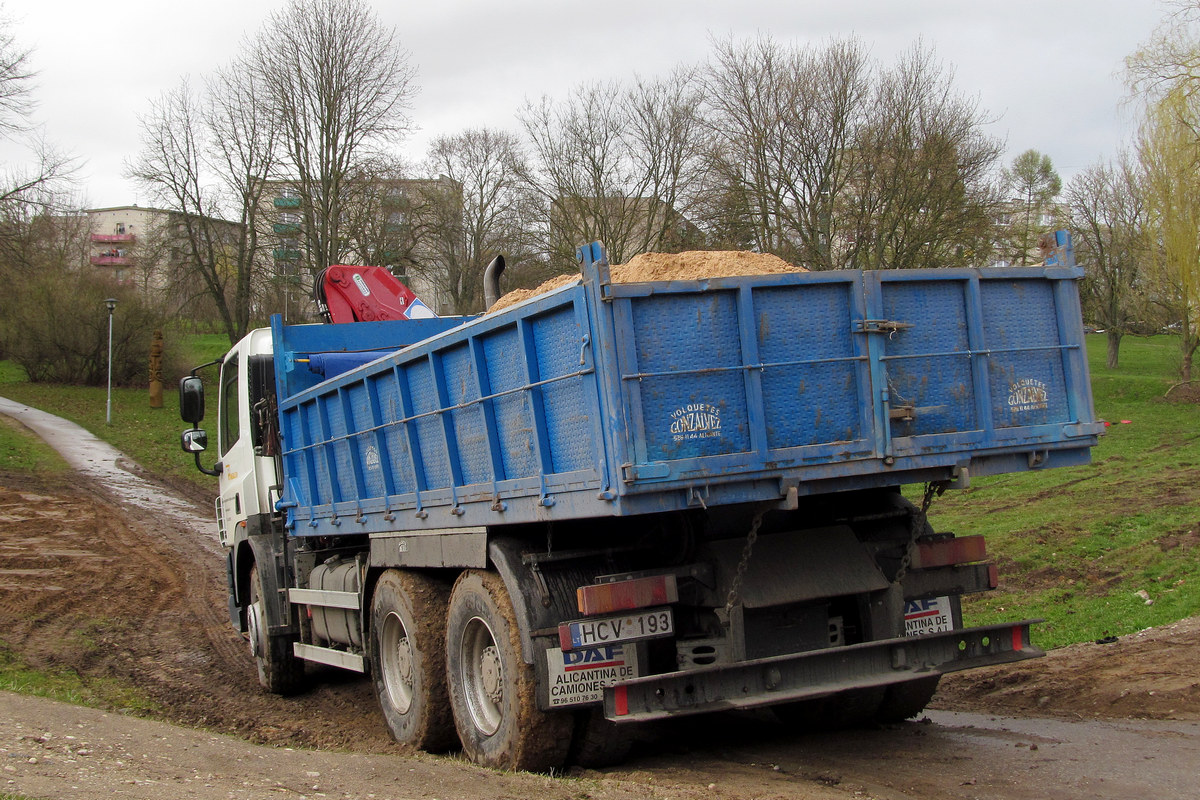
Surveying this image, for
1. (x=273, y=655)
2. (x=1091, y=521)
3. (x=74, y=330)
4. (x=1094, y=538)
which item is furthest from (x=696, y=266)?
(x=74, y=330)

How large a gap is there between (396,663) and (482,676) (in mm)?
1326

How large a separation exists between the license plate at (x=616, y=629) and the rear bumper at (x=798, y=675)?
28cm

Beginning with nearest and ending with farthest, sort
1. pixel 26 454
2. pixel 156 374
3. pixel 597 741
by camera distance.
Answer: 1. pixel 597 741
2. pixel 26 454
3. pixel 156 374

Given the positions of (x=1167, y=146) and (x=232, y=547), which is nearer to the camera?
(x=232, y=547)

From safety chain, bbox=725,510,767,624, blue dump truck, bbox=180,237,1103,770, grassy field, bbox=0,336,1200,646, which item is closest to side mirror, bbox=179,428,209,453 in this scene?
blue dump truck, bbox=180,237,1103,770

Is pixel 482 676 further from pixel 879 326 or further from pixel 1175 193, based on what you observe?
pixel 1175 193

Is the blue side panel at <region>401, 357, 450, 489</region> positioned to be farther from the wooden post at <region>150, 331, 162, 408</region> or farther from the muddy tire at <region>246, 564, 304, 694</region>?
the wooden post at <region>150, 331, 162, 408</region>

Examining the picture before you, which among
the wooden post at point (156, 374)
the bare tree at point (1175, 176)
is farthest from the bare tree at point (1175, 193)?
the wooden post at point (156, 374)

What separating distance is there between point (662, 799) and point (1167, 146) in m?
28.4

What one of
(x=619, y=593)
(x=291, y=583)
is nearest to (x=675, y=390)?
(x=619, y=593)

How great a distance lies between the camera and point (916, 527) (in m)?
5.82

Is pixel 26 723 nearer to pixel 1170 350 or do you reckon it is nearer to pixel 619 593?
pixel 619 593

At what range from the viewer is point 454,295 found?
4225cm

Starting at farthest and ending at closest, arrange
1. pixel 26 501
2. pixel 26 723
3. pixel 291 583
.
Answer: pixel 26 501
pixel 291 583
pixel 26 723
